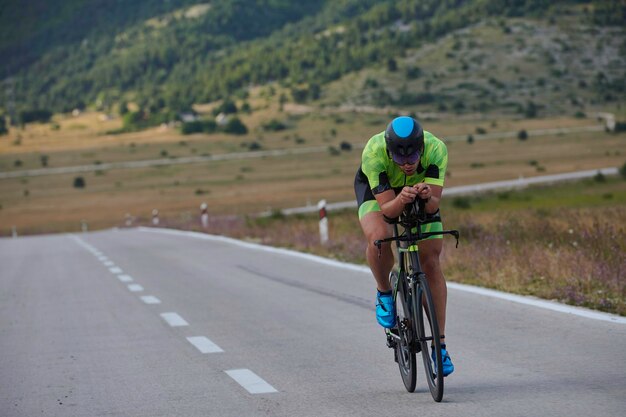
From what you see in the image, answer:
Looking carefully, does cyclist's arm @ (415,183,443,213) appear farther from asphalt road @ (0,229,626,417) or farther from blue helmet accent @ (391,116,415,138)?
asphalt road @ (0,229,626,417)

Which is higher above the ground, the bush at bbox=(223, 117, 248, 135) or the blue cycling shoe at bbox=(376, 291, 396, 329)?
the blue cycling shoe at bbox=(376, 291, 396, 329)

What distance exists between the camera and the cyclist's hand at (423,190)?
7.88 m

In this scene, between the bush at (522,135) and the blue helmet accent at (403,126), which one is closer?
the blue helmet accent at (403,126)

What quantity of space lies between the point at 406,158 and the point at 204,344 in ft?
13.8

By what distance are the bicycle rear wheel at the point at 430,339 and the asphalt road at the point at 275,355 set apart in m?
0.13

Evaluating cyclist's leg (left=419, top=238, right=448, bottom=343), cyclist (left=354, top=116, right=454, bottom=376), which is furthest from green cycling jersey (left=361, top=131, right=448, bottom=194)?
cyclist's leg (left=419, top=238, right=448, bottom=343)

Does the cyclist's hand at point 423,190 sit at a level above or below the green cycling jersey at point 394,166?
below

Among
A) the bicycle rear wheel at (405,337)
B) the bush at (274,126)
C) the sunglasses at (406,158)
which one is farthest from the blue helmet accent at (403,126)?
the bush at (274,126)

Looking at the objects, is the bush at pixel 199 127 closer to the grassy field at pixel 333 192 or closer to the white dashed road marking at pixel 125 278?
the grassy field at pixel 333 192

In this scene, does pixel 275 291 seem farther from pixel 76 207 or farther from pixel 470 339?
pixel 76 207

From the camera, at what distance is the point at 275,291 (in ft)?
54.1

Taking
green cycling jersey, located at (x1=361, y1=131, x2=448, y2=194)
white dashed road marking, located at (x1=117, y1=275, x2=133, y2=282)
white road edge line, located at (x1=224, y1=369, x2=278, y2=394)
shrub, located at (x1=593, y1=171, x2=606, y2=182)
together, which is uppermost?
green cycling jersey, located at (x1=361, y1=131, x2=448, y2=194)

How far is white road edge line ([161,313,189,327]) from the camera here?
13.3 m

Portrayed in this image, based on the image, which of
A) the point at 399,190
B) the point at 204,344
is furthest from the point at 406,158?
the point at 204,344
